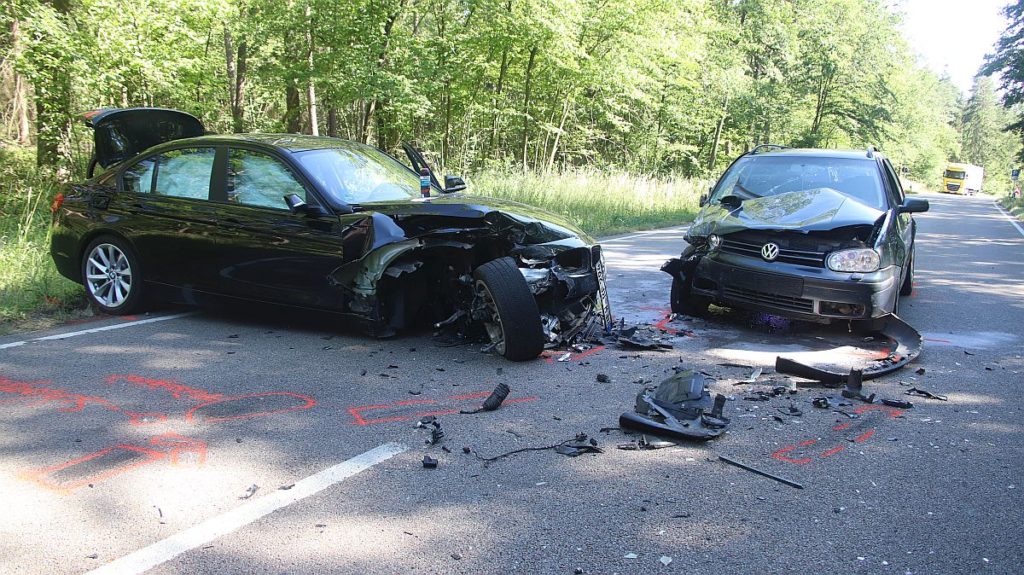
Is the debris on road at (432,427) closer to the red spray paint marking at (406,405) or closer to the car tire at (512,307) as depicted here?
the red spray paint marking at (406,405)

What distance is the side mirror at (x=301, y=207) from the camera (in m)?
5.81

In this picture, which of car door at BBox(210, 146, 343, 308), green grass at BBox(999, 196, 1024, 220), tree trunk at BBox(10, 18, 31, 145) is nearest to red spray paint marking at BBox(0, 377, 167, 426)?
car door at BBox(210, 146, 343, 308)

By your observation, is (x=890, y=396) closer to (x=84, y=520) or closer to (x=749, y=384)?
(x=749, y=384)


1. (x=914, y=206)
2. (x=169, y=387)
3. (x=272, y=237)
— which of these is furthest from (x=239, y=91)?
(x=914, y=206)

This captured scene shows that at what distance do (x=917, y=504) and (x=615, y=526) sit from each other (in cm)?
146

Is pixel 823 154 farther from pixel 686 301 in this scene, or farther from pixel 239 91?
pixel 239 91

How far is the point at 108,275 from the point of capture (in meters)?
6.75

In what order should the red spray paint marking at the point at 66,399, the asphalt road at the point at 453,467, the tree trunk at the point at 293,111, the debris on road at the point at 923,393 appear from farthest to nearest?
the tree trunk at the point at 293,111
the debris on road at the point at 923,393
the red spray paint marking at the point at 66,399
the asphalt road at the point at 453,467

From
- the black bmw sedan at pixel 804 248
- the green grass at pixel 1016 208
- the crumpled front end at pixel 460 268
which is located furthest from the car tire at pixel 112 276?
the green grass at pixel 1016 208

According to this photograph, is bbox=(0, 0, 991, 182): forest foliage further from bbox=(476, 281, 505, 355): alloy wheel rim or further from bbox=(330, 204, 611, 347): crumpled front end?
bbox=(476, 281, 505, 355): alloy wheel rim

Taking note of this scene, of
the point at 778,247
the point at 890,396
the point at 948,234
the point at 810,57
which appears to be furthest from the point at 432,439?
the point at 810,57

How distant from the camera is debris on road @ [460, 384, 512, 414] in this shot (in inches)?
175

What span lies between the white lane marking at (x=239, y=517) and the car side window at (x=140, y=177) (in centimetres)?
430

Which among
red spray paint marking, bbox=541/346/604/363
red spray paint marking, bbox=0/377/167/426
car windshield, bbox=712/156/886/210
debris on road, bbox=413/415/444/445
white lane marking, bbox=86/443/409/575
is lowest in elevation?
white lane marking, bbox=86/443/409/575
